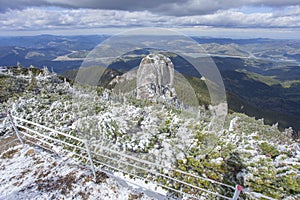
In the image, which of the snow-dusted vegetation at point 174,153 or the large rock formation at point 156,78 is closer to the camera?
the snow-dusted vegetation at point 174,153

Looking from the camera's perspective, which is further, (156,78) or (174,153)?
(156,78)

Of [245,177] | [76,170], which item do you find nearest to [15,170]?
[76,170]

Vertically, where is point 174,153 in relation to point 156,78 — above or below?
below

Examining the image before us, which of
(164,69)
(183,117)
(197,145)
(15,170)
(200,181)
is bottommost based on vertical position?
(15,170)

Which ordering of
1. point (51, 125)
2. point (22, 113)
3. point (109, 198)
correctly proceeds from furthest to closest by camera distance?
point (22, 113) < point (51, 125) < point (109, 198)

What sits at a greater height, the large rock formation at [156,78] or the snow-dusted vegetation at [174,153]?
the large rock formation at [156,78]

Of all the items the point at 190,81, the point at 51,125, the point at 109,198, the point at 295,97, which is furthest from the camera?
the point at 295,97

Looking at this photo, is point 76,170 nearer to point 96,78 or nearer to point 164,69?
point 96,78

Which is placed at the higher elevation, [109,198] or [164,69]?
[164,69]
